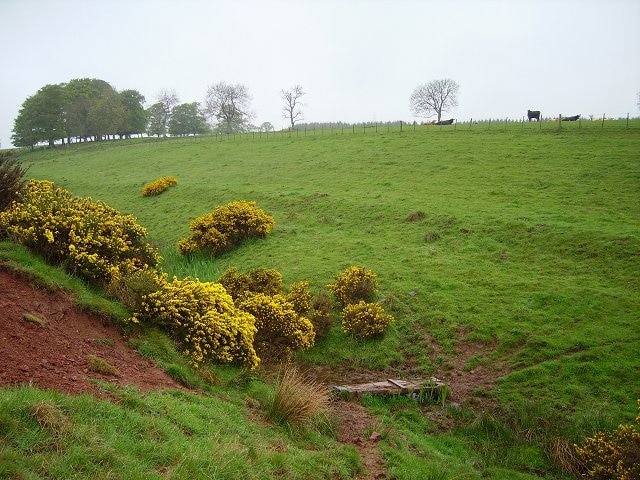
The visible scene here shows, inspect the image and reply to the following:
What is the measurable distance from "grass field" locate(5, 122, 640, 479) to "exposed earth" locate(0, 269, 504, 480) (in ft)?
2.12

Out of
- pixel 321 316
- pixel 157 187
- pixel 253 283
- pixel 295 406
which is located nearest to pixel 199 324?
pixel 295 406

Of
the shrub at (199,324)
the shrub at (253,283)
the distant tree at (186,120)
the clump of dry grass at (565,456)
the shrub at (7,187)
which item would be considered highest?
the distant tree at (186,120)

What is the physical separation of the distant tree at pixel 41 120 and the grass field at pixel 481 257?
49.2m

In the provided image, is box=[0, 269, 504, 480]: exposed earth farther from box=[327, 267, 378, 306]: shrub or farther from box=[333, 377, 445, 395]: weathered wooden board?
box=[327, 267, 378, 306]: shrub

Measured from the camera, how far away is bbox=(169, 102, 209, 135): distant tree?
101 metres

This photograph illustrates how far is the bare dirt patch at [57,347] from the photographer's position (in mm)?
6344

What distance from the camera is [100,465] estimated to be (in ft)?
15.2

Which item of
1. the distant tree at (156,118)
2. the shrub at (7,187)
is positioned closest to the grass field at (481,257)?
the shrub at (7,187)

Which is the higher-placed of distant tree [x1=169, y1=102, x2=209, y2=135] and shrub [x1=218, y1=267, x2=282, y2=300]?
distant tree [x1=169, y1=102, x2=209, y2=135]

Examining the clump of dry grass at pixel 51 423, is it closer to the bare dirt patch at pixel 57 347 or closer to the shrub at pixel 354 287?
the bare dirt patch at pixel 57 347

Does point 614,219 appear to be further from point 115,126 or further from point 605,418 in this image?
point 115,126

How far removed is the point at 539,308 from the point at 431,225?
24.2ft

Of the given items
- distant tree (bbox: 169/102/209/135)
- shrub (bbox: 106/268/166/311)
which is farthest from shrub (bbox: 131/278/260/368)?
distant tree (bbox: 169/102/209/135)

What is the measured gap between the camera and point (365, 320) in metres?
13.1
